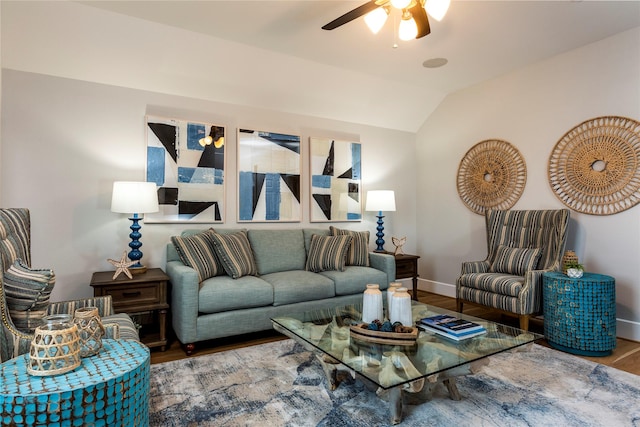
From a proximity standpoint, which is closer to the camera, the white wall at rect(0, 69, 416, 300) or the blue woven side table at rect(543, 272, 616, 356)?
the blue woven side table at rect(543, 272, 616, 356)

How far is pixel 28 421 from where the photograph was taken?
1.13 metres

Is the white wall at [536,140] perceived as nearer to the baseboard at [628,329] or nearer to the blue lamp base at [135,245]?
the baseboard at [628,329]

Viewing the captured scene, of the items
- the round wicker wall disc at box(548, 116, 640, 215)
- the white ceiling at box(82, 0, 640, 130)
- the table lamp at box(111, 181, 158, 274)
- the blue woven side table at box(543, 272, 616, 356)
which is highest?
the white ceiling at box(82, 0, 640, 130)

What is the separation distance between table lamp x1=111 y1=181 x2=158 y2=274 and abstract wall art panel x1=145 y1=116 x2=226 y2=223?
15.9 inches

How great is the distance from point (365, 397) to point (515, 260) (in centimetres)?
226

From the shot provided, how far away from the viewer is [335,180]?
446 centimetres

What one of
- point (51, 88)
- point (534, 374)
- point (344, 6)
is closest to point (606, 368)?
point (534, 374)

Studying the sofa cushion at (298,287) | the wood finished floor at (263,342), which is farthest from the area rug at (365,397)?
the sofa cushion at (298,287)

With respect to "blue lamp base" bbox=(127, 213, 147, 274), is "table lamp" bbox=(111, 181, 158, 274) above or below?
above

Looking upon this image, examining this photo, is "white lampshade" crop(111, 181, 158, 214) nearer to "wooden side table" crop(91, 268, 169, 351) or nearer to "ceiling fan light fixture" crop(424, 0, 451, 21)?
"wooden side table" crop(91, 268, 169, 351)

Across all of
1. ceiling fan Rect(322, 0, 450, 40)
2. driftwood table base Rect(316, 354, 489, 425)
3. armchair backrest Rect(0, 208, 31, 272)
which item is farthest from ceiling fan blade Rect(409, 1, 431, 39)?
armchair backrest Rect(0, 208, 31, 272)

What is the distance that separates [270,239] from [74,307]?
1.84 meters

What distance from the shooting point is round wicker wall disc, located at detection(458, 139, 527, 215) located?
13.1 ft

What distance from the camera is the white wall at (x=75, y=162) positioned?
2.89 meters
